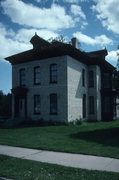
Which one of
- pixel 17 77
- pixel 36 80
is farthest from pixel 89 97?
pixel 17 77

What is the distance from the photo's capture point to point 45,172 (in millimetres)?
6539

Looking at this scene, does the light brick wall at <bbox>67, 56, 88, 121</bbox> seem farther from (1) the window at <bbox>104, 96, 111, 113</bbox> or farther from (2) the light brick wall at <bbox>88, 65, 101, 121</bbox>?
(1) the window at <bbox>104, 96, 111, 113</bbox>

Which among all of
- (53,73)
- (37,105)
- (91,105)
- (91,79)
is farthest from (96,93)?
(37,105)

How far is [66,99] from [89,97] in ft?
19.7

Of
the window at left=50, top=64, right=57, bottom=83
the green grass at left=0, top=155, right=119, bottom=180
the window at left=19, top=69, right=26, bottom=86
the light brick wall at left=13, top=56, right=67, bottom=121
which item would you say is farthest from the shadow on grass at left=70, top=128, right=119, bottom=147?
the window at left=19, top=69, right=26, bottom=86

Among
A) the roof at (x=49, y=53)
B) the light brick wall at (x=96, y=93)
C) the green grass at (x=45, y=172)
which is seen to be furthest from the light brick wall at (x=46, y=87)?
the green grass at (x=45, y=172)

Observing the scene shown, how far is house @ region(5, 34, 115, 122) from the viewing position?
22031 mm

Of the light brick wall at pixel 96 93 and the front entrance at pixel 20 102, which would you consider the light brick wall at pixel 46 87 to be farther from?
the light brick wall at pixel 96 93

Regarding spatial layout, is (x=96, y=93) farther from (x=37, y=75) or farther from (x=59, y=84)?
(x=37, y=75)

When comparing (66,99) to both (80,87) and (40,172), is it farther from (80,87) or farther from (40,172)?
(40,172)

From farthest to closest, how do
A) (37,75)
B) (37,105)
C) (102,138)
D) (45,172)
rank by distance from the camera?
(37,75) < (37,105) < (102,138) < (45,172)

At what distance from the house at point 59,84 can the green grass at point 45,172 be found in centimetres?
1431

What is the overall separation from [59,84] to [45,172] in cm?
1591

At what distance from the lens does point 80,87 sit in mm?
24594
